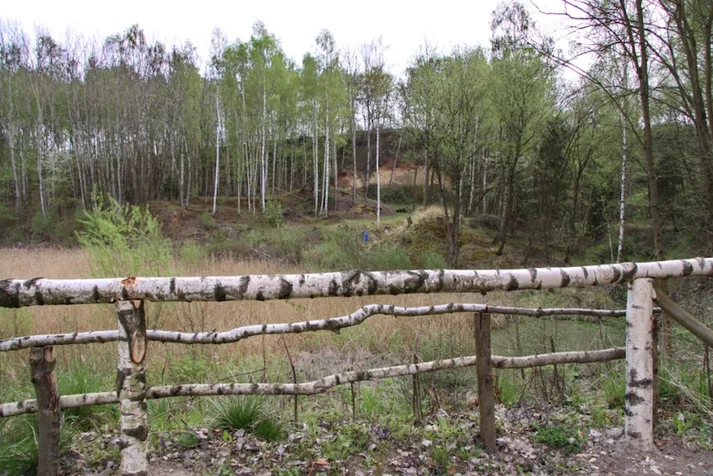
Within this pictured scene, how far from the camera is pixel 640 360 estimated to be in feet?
7.14

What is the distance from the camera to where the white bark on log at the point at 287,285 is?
166 cm

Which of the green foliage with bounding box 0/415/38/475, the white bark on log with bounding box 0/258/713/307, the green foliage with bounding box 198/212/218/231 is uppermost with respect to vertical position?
the green foliage with bounding box 198/212/218/231

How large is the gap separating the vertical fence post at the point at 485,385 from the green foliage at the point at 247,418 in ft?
4.01

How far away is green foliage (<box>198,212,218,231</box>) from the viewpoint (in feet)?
94.2

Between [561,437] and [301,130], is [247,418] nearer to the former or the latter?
[561,437]

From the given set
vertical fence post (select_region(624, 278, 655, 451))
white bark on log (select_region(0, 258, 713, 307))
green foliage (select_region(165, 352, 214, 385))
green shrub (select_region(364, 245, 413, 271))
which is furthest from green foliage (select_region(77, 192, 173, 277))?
green shrub (select_region(364, 245, 413, 271))

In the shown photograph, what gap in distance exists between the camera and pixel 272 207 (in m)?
30.1

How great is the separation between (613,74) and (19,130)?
41.0 metres

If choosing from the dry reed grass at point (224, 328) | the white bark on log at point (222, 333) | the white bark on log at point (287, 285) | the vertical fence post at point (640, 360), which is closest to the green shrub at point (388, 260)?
the dry reed grass at point (224, 328)

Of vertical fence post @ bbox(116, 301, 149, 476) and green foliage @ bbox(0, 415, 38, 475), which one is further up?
vertical fence post @ bbox(116, 301, 149, 476)

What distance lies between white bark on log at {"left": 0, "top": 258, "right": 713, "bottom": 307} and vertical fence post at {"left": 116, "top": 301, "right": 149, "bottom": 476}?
9 cm

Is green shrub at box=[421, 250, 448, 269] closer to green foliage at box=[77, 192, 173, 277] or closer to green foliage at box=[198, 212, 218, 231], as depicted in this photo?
green foliage at box=[77, 192, 173, 277]

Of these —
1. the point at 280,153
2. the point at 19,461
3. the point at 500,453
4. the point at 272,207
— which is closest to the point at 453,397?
the point at 500,453

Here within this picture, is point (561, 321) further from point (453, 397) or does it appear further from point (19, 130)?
point (19, 130)
